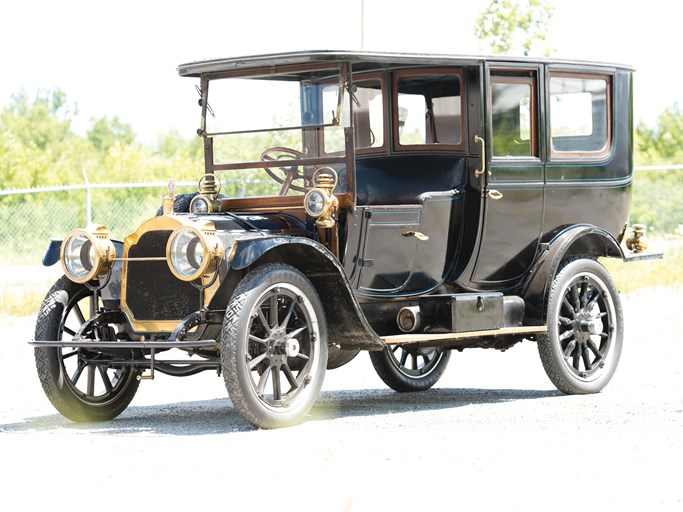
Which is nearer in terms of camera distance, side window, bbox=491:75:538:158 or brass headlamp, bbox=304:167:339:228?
brass headlamp, bbox=304:167:339:228

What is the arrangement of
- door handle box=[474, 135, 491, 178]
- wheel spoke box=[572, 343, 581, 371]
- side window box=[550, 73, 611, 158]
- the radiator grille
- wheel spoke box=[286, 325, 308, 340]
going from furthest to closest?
side window box=[550, 73, 611, 158]
wheel spoke box=[572, 343, 581, 371]
door handle box=[474, 135, 491, 178]
the radiator grille
wheel spoke box=[286, 325, 308, 340]

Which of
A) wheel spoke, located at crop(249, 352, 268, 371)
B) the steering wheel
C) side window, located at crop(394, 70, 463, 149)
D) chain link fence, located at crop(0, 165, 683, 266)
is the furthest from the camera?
chain link fence, located at crop(0, 165, 683, 266)

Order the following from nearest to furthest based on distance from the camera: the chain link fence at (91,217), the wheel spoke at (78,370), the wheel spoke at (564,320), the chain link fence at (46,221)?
the wheel spoke at (78,370) → the wheel spoke at (564,320) → the chain link fence at (46,221) → the chain link fence at (91,217)

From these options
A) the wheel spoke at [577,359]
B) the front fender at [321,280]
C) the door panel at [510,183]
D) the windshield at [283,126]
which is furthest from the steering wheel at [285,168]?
the wheel spoke at [577,359]

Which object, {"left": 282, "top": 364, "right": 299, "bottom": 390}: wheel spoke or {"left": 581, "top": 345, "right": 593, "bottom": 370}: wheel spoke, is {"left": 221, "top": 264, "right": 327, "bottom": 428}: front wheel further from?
{"left": 581, "top": 345, "right": 593, "bottom": 370}: wheel spoke

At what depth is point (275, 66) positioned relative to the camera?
947 cm

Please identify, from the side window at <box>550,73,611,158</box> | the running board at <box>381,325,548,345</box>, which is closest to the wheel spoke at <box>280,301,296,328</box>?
the running board at <box>381,325,548,345</box>

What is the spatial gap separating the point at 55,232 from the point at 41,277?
6.88 m

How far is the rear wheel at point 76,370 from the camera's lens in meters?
9.01

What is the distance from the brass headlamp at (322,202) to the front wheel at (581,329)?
2.00 m

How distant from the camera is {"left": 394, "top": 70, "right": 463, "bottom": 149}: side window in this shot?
10156 mm

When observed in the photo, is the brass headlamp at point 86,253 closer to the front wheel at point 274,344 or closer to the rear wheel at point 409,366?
the front wheel at point 274,344

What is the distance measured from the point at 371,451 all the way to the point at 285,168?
9.82ft

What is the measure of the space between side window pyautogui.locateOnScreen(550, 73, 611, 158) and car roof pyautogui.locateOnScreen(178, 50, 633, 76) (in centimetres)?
25
